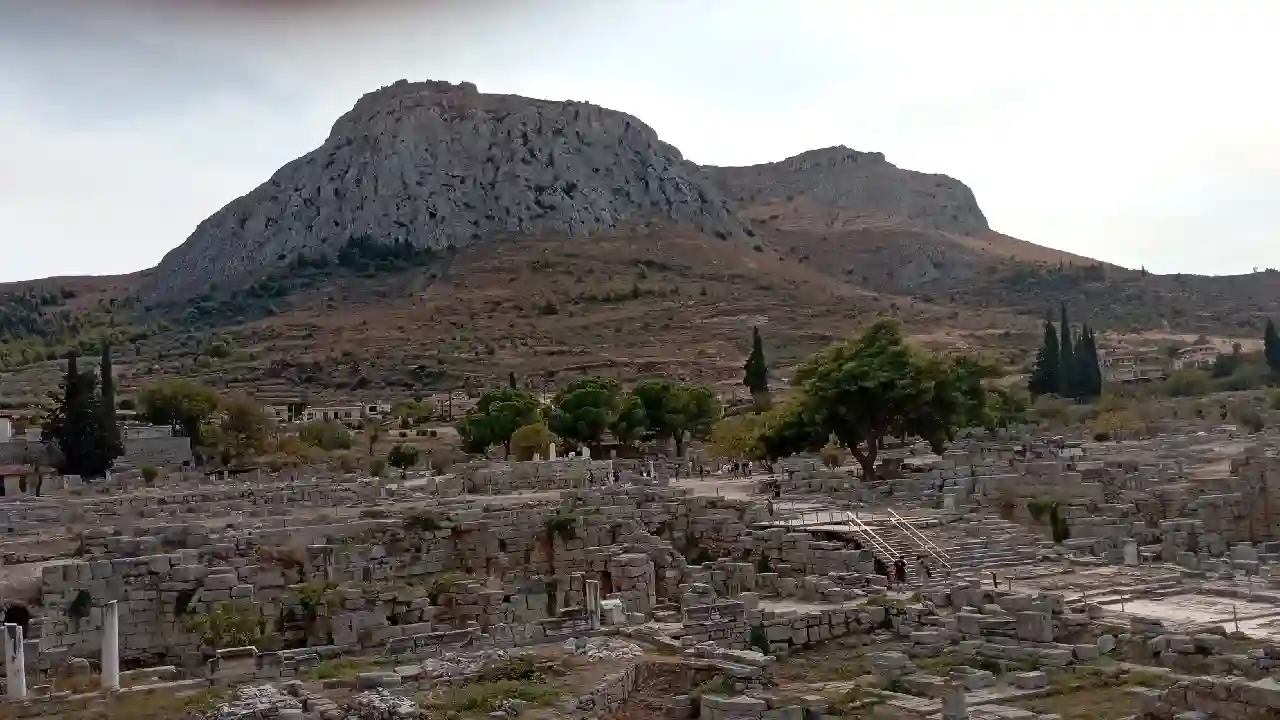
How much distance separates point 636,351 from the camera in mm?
90812

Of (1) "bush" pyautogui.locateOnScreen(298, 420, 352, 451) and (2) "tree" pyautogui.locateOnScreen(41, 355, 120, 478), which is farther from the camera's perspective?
(1) "bush" pyautogui.locateOnScreen(298, 420, 352, 451)

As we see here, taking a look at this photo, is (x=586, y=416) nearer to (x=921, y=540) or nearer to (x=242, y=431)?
(x=242, y=431)

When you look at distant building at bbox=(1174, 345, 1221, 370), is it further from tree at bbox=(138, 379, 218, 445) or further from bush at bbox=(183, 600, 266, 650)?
bush at bbox=(183, 600, 266, 650)

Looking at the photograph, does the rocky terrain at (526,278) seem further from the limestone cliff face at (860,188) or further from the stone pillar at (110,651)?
the stone pillar at (110,651)

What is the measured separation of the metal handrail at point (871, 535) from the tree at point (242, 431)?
1212 inches

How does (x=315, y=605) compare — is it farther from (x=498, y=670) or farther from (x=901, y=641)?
(x=901, y=641)

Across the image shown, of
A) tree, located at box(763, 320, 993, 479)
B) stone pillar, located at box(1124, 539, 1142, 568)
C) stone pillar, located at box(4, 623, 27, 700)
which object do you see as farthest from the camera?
tree, located at box(763, 320, 993, 479)

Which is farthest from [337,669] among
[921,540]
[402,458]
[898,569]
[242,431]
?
[242,431]

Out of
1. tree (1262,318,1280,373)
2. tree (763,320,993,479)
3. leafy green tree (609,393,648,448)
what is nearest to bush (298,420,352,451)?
leafy green tree (609,393,648,448)

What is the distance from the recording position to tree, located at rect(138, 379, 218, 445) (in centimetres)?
5538

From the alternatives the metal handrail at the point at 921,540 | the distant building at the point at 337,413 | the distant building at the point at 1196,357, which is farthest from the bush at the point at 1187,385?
the metal handrail at the point at 921,540

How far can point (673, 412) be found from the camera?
164ft

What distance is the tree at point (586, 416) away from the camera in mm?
46250

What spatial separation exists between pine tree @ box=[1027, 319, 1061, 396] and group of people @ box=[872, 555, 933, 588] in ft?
154
